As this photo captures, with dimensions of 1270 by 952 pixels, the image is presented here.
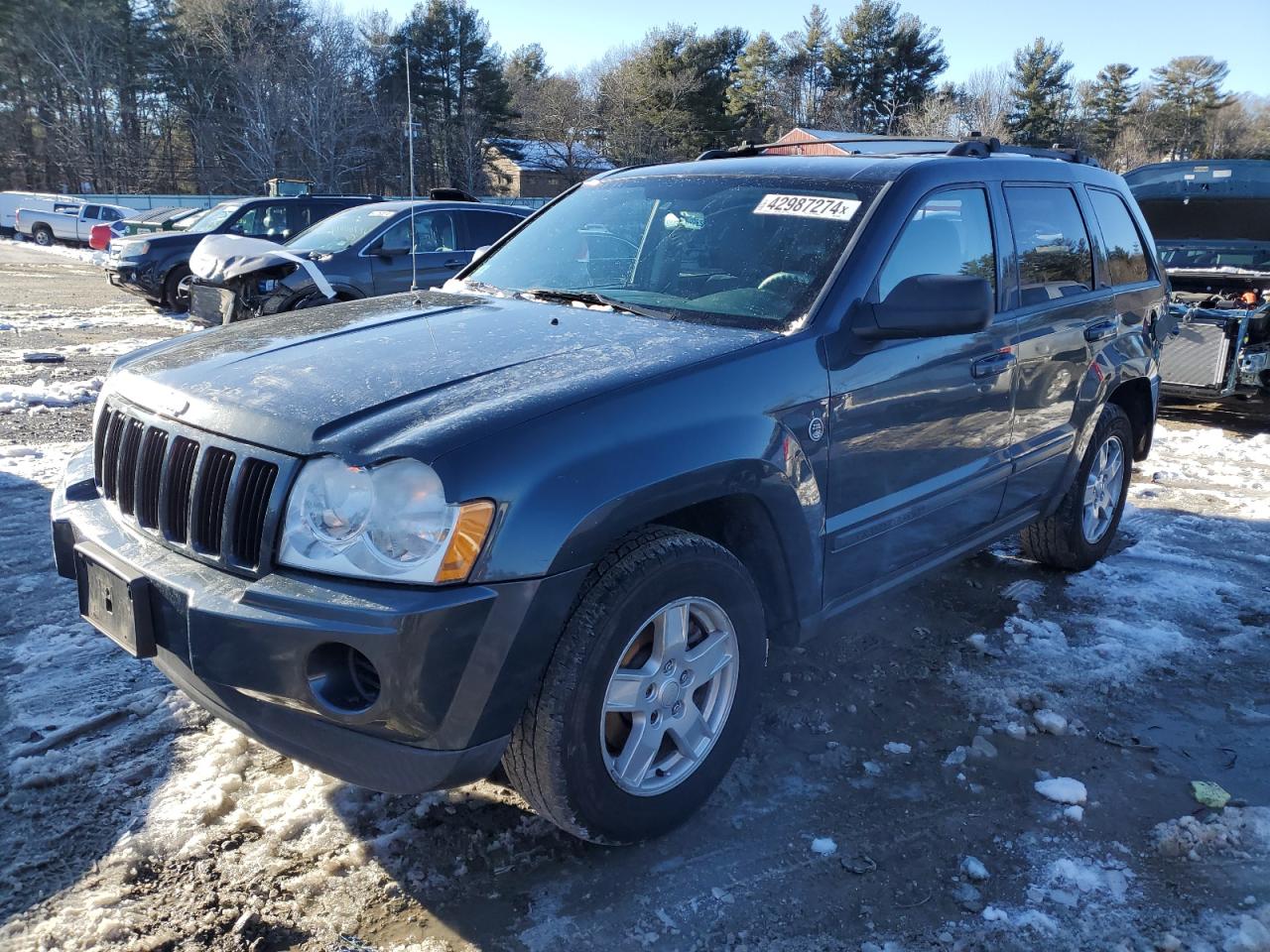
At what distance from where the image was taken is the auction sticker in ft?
10.5

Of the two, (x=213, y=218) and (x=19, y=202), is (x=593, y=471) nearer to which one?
(x=213, y=218)

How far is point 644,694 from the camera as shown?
2.51m

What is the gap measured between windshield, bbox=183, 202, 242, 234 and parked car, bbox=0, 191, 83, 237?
20684 millimetres

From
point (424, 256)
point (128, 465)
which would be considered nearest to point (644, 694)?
point (128, 465)

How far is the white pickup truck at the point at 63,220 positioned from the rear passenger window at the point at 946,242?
107 feet

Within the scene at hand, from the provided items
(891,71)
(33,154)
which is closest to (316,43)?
(33,154)

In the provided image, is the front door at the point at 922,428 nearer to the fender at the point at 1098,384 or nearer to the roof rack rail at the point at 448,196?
the fender at the point at 1098,384

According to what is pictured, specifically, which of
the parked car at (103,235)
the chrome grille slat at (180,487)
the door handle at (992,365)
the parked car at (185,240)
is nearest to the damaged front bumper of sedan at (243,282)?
the chrome grille slat at (180,487)

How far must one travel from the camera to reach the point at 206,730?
3102mm

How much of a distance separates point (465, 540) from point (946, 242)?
2280 mm

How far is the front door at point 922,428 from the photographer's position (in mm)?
2984

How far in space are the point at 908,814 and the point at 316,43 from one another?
164ft

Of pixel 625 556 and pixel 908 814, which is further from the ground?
pixel 625 556

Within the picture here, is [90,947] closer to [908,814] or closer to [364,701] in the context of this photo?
[364,701]
